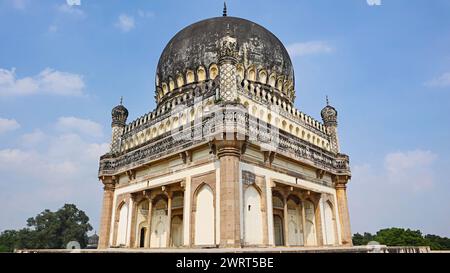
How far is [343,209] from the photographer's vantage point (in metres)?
16.9

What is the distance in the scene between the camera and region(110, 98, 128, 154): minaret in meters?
18.2

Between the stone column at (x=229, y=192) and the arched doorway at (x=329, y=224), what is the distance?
726 cm

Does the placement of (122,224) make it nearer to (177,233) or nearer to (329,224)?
(177,233)

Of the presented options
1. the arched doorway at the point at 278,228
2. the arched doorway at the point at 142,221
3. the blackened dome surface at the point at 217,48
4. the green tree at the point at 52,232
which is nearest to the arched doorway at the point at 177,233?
the arched doorway at the point at 142,221

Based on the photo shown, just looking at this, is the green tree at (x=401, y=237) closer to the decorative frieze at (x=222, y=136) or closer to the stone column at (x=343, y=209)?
the stone column at (x=343, y=209)

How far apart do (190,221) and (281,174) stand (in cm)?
436

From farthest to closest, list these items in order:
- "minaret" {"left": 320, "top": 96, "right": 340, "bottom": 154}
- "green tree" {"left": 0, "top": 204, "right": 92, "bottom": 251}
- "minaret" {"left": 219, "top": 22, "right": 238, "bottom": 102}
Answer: "green tree" {"left": 0, "top": 204, "right": 92, "bottom": 251}, "minaret" {"left": 320, "top": 96, "right": 340, "bottom": 154}, "minaret" {"left": 219, "top": 22, "right": 238, "bottom": 102}

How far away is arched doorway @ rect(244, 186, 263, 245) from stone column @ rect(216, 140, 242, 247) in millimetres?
754

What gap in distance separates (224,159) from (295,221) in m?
6.70

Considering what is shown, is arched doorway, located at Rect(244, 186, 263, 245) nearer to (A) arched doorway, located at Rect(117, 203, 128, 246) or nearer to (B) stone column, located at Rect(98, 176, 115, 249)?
(A) arched doorway, located at Rect(117, 203, 128, 246)

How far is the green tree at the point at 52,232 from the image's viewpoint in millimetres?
44062

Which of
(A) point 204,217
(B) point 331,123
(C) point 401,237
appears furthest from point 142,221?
(C) point 401,237

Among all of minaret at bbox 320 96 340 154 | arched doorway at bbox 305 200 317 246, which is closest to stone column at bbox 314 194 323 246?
arched doorway at bbox 305 200 317 246
